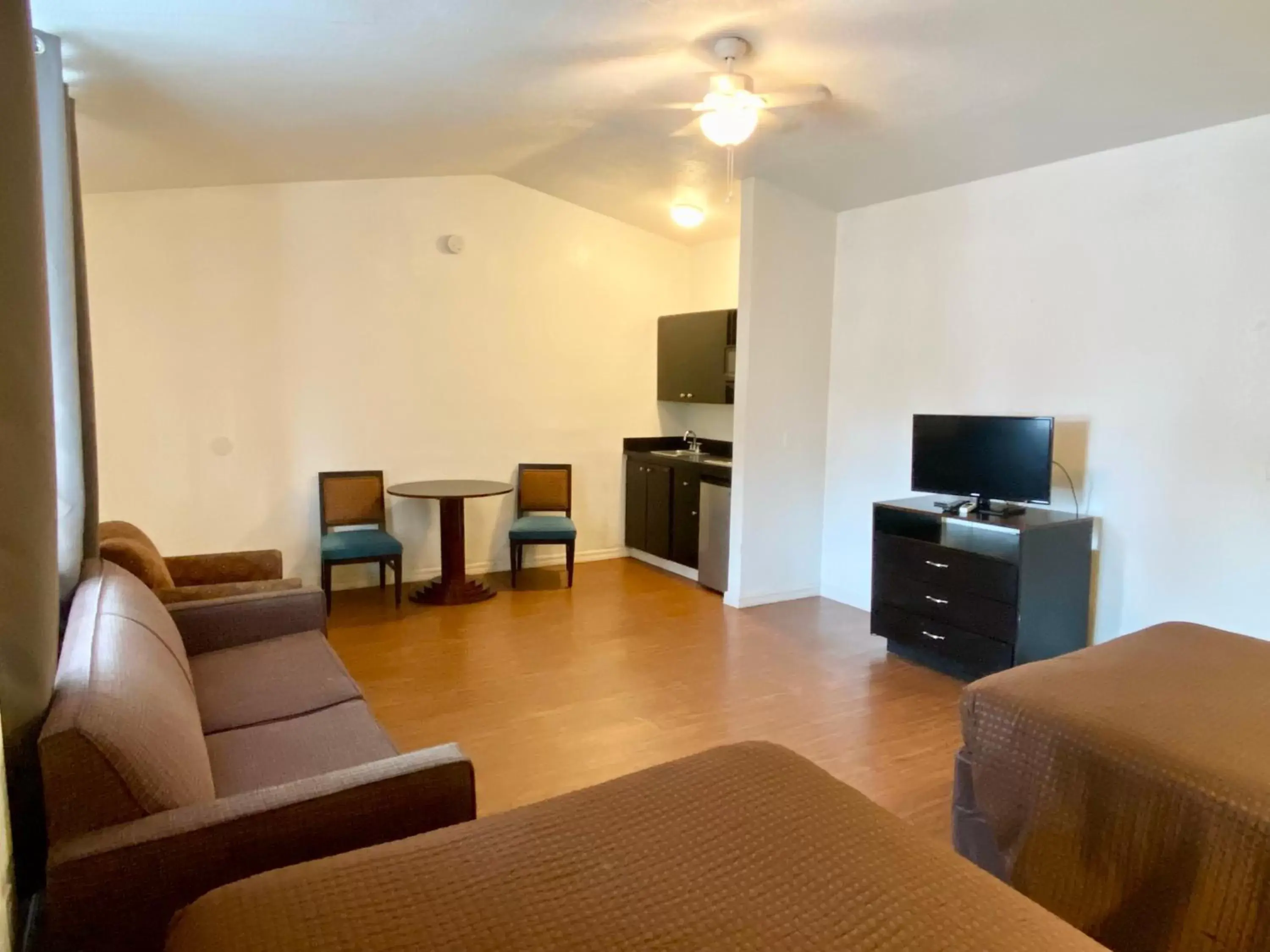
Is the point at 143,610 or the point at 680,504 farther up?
the point at 143,610

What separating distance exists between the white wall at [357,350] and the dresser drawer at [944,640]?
9.03 feet

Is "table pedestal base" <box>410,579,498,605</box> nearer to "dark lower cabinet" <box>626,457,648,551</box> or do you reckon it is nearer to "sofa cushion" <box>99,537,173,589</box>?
"dark lower cabinet" <box>626,457,648,551</box>

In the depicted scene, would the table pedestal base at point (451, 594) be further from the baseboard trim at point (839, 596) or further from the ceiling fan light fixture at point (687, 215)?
the ceiling fan light fixture at point (687, 215)

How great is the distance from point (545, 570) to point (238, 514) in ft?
7.07

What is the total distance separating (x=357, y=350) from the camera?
17.7ft

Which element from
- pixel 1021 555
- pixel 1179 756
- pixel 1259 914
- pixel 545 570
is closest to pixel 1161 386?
pixel 1021 555

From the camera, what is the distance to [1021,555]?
140 inches

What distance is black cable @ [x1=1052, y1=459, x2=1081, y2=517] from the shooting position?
13.0 feet

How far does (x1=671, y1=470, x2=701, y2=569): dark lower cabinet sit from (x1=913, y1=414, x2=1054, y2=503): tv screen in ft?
5.70

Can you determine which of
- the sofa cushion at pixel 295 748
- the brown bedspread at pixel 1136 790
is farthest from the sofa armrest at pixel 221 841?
the brown bedspread at pixel 1136 790

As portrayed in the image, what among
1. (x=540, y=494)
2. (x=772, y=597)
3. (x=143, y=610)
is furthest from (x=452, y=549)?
(x=143, y=610)

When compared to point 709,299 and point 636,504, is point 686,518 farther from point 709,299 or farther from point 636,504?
point 709,299

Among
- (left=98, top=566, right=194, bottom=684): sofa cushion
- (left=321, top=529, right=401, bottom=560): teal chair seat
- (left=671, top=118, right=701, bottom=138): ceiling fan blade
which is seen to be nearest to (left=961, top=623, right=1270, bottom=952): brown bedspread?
(left=98, top=566, right=194, bottom=684): sofa cushion

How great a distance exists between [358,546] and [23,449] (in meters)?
3.52
